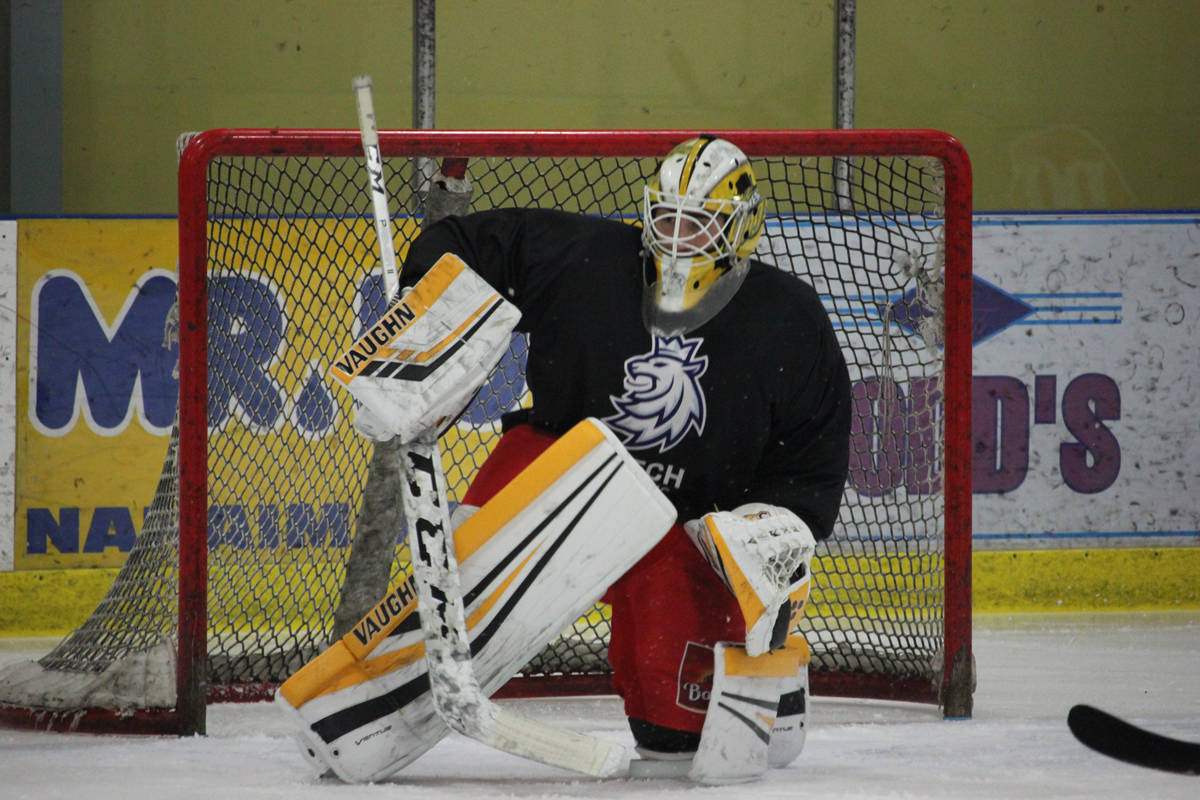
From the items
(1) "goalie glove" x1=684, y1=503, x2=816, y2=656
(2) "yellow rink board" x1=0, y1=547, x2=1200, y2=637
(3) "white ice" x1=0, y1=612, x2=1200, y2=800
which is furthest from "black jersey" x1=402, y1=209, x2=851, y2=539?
(2) "yellow rink board" x1=0, y1=547, x2=1200, y2=637

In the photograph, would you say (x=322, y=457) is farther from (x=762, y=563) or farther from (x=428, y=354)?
(x=762, y=563)

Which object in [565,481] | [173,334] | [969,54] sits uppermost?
[969,54]

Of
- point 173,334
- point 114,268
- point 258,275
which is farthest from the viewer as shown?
point 114,268

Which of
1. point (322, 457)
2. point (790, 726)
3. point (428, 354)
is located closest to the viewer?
point (428, 354)

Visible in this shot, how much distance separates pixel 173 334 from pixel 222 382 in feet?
1.91

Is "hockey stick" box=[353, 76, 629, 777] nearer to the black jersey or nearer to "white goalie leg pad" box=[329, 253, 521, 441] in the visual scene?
"white goalie leg pad" box=[329, 253, 521, 441]

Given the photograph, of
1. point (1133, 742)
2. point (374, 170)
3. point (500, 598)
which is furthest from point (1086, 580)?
point (374, 170)

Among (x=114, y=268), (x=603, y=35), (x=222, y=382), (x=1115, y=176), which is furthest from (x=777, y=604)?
(x=1115, y=176)

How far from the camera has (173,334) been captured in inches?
128

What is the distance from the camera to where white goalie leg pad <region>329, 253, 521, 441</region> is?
1956 millimetres

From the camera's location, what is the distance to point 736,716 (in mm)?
2059

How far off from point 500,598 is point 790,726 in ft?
1.74

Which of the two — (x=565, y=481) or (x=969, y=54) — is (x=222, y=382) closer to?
(x=565, y=481)

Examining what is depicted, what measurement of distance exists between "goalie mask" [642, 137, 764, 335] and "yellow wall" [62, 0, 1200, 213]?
3212mm
